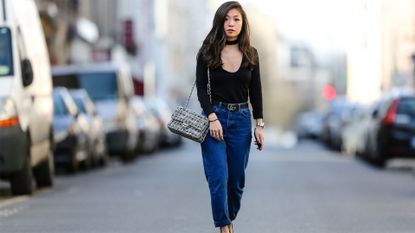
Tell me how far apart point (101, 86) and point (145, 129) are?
603 centimetres

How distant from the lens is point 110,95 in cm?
3184

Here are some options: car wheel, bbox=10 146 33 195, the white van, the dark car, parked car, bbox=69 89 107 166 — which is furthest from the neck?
the dark car

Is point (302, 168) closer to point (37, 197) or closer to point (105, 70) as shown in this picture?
point (105, 70)

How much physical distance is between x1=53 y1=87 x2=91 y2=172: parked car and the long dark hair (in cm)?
1403

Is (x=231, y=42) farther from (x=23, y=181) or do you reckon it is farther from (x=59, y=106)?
(x=59, y=106)

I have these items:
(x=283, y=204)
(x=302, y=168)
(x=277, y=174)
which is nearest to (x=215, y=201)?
(x=283, y=204)

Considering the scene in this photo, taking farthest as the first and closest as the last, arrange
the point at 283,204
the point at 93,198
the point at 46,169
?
the point at 46,169 → the point at 93,198 → the point at 283,204

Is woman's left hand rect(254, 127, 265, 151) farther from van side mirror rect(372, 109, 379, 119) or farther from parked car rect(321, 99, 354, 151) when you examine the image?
parked car rect(321, 99, 354, 151)

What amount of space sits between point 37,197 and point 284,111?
501ft

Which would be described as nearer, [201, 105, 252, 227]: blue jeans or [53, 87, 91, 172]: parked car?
[201, 105, 252, 227]: blue jeans

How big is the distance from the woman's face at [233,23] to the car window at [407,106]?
17.1 meters

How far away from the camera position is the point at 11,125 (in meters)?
16.7

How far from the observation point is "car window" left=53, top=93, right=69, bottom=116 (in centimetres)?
2521

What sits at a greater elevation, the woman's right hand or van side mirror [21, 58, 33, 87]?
the woman's right hand
